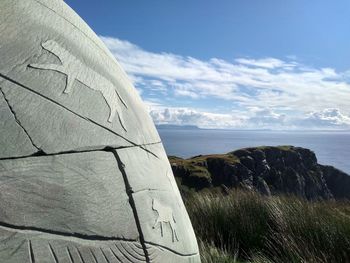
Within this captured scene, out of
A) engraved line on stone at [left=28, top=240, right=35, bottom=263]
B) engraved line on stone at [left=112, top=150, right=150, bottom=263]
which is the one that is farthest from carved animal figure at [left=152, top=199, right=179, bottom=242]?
engraved line on stone at [left=28, top=240, right=35, bottom=263]

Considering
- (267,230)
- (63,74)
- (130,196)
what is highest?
(63,74)

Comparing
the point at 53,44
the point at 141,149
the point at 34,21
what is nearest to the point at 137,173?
the point at 141,149

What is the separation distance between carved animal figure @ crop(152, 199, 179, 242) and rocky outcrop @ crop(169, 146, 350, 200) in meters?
36.8

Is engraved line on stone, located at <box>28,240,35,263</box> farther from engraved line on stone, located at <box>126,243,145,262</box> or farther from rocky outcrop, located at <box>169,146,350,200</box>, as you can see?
rocky outcrop, located at <box>169,146,350,200</box>

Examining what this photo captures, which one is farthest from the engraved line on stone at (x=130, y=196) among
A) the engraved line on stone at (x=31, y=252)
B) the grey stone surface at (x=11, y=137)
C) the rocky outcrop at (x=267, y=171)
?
the rocky outcrop at (x=267, y=171)

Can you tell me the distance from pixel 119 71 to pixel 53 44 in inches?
25.9

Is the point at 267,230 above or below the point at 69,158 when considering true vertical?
below

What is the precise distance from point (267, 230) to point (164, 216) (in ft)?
15.5

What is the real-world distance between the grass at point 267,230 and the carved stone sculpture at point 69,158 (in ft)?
9.48

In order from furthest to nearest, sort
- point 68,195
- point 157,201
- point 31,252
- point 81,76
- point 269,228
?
1. point 269,228
2. point 157,201
3. point 81,76
4. point 68,195
5. point 31,252

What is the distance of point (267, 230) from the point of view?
7.27 meters

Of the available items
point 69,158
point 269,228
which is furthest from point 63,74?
point 269,228

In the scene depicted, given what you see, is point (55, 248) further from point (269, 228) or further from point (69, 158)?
point (269, 228)

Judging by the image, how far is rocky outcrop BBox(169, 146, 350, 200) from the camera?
44.3m
